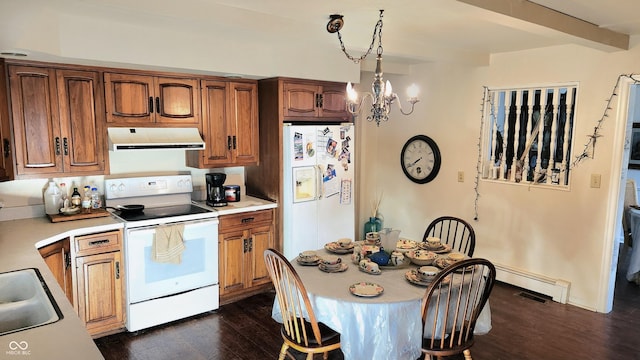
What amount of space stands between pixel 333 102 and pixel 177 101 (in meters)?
1.56

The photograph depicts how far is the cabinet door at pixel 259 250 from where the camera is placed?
4.06 meters

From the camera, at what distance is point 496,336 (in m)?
3.34

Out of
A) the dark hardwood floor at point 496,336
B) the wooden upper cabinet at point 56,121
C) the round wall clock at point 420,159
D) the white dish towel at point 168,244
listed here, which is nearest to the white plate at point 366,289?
the dark hardwood floor at point 496,336

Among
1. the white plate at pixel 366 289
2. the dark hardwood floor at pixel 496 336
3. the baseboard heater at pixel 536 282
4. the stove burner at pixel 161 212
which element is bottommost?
the dark hardwood floor at pixel 496 336

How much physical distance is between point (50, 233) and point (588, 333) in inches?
160

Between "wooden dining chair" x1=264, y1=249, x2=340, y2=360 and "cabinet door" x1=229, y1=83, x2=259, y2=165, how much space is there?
6.03 feet

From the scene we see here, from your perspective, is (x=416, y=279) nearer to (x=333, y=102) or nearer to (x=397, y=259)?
(x=397, y=259)

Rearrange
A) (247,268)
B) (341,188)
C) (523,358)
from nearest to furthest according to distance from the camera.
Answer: (523,358) < (247,268) < (341,188)

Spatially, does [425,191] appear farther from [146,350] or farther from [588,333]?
[146,350]

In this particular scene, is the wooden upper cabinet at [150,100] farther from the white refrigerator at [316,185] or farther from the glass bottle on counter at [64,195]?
the white refrigerator at [316,185]

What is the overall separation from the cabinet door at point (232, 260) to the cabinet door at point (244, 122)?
729 millimetres

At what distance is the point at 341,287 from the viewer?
2.47m

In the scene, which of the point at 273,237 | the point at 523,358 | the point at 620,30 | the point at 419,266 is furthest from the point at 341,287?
the point at 620,30

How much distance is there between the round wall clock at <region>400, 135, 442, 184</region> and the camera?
4.95 meters
